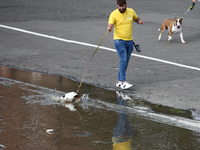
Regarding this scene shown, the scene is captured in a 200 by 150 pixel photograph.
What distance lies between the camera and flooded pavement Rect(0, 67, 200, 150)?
6.42m

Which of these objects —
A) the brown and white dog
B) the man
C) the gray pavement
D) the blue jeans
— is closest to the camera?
the man

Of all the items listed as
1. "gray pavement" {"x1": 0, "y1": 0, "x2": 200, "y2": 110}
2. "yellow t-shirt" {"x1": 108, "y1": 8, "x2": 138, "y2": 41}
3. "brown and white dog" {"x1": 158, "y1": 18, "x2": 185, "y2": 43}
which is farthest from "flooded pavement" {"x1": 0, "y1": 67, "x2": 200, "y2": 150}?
"brown and white dog" {"x1": 158, "y1": 18, "x2": 185, "y2": 43}

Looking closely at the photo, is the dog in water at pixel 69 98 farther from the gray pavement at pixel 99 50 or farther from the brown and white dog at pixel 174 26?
the brown and white dog at pixel 174 26

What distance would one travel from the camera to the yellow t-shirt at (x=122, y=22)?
945 centimetres

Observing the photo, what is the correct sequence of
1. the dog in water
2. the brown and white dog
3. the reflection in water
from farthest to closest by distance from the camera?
the brown and white dog → the dog in water → the reflection in water

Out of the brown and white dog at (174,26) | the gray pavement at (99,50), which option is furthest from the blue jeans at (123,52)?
the brown and white dog at (174,26)

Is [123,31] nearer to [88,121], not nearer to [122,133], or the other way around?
[88,121]

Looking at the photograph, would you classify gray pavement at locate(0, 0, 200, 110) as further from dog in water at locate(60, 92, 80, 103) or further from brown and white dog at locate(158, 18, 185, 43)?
dog in water at locate(60, 92, 80, 103)

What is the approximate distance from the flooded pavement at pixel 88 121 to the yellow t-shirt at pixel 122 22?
46.0 inches

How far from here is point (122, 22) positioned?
9500mm

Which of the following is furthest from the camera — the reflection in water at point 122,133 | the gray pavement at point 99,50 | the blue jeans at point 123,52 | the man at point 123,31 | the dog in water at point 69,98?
the gray pavement at point 99,50

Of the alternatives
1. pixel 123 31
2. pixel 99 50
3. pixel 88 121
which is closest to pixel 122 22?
pixel 123 31

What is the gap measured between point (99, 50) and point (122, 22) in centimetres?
386

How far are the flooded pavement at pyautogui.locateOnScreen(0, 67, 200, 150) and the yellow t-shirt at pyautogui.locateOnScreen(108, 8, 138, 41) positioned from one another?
117 cm
